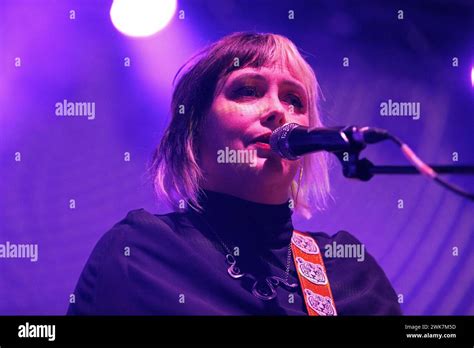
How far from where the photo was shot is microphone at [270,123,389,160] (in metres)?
1.67

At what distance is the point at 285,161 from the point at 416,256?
2.15ft

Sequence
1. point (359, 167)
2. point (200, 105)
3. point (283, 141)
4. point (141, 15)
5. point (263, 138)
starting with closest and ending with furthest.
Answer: point (359, 167) → point (283, 141) → point (263, 138) → point (200, 105) → point (141, 15)

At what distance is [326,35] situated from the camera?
8.26 ft

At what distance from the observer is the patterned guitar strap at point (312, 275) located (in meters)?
2.35

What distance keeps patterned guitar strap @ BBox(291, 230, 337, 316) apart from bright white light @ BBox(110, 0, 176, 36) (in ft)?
3.14

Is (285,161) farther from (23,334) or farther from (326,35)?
(23,334)

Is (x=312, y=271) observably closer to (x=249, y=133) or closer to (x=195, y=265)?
(x=195, y=265)

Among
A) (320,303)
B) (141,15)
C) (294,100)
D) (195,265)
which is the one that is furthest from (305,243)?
(141,15)

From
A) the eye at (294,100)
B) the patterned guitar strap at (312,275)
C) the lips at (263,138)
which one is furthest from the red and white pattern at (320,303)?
the eye at (294,100)

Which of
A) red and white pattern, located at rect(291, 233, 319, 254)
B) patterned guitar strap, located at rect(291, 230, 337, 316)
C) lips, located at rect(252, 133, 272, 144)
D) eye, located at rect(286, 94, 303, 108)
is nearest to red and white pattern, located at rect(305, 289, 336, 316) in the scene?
patterned guitar strap, located at rect(291, 230, 337, 316)

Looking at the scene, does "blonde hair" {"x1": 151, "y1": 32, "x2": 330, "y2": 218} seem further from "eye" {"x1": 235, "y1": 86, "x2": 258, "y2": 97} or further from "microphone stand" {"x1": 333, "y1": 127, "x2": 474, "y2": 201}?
"microphone stand" {"x1": 333, "y1": 127, "x2": 474, "y2": 201}

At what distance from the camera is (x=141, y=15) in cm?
251

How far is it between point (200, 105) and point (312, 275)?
751mm

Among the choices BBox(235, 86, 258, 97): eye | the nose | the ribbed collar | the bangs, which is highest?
the bangs
